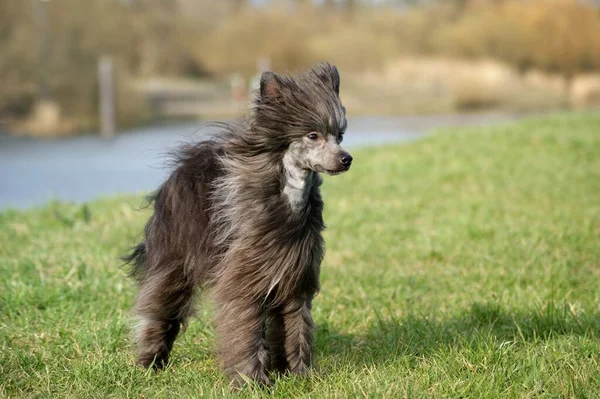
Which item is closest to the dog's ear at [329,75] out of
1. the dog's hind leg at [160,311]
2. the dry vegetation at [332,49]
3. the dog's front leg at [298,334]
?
the dog's front leg at [298,334]

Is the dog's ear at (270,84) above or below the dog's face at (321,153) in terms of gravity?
above

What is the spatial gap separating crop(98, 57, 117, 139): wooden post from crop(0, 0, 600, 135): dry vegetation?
47 centimetres

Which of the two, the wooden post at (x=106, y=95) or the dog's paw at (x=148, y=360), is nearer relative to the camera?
the dog's paw at (x=148, y=360)

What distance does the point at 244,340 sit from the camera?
349 cm

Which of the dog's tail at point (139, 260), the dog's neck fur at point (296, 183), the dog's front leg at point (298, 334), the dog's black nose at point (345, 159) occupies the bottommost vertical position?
the dog's front leg at point (298, 334)

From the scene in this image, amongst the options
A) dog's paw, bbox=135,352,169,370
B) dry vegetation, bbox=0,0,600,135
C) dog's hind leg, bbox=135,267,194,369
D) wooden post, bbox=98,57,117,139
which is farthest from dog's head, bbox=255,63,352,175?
dry vegetation, bbox=0,0,600,135

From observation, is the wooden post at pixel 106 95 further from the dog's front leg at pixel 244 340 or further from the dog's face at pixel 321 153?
the dog's face at pixel 321 153

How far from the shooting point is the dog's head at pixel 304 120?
3332 mm

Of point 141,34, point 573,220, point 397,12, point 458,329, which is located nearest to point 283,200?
point 458,329

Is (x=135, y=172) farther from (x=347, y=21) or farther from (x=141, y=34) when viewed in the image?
(x=347, y=21)

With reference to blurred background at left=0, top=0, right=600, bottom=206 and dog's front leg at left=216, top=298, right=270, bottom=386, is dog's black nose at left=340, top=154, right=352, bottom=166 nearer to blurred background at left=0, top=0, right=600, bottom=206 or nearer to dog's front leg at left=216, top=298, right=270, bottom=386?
dog's front leg at left=216, top=298, right=270, bottom=386

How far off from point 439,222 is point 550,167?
12.2 ft

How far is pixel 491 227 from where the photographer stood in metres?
7.41

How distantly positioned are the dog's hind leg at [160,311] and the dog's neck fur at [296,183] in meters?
0.74
